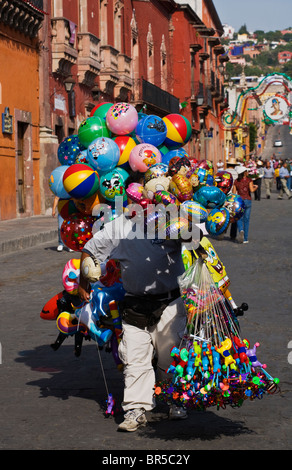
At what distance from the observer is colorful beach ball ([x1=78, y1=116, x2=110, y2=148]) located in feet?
21.3

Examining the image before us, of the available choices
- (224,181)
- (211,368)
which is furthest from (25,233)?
(211,368)

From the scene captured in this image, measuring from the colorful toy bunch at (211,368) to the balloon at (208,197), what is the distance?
75 cm

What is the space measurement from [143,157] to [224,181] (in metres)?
0.59

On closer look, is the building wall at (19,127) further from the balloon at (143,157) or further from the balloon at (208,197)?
the balloon at (208,197)

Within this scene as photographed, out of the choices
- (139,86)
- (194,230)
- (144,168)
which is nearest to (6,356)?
(144,168)

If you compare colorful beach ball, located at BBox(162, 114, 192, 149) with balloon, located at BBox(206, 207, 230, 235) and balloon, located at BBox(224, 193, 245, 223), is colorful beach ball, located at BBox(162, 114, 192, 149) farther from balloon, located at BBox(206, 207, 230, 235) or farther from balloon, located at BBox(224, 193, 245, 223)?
balloon, located at BBox(206, 207, 230, 235)

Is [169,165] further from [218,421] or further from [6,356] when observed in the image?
[6,356]

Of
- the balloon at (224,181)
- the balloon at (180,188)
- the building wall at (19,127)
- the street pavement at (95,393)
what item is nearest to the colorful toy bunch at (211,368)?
the street pavement at (95,393)

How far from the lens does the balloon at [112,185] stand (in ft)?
19.8

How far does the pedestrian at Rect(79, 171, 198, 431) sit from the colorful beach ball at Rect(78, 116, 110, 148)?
3.92 ft

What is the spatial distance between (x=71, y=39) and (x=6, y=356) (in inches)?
816

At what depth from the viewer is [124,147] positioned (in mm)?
6262

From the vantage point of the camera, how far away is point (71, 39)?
88.2ft
